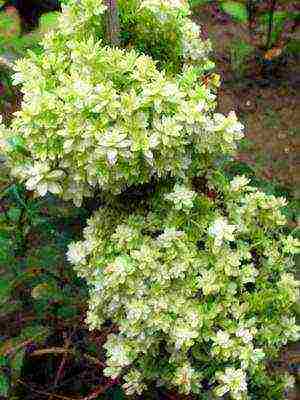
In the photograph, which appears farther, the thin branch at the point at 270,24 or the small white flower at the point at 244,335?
the thin branch at the point at 270,24

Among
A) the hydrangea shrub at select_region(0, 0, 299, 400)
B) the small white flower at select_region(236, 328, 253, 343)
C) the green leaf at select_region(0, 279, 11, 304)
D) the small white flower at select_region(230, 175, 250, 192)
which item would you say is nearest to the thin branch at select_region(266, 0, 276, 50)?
the hydrangea shrub at select_region(0, 0, 299, 400)

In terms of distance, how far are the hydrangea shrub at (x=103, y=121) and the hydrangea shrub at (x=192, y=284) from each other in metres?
0.13

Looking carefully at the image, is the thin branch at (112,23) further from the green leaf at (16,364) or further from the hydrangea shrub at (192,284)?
the green leaf at (16,364)

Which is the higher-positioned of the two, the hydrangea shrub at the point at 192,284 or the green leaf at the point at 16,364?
the hydrangea shrub at the point at 192,284

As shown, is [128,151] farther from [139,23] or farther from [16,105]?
[16,105]

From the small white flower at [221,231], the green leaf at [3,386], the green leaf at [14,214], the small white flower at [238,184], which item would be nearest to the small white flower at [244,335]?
the small white flower at [221,231]

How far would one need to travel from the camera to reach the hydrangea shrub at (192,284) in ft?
5.63

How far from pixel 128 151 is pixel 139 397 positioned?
3.35 ft

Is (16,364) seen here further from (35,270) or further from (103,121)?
(103,121)

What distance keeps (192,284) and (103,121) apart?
0.50 meters

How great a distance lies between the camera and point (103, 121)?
5.03 ft

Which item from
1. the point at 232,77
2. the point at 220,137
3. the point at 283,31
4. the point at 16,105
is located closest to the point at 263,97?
the point at 232,77

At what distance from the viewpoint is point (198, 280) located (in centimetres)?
174

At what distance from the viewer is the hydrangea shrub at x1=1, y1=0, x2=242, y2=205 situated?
5.05 ft
